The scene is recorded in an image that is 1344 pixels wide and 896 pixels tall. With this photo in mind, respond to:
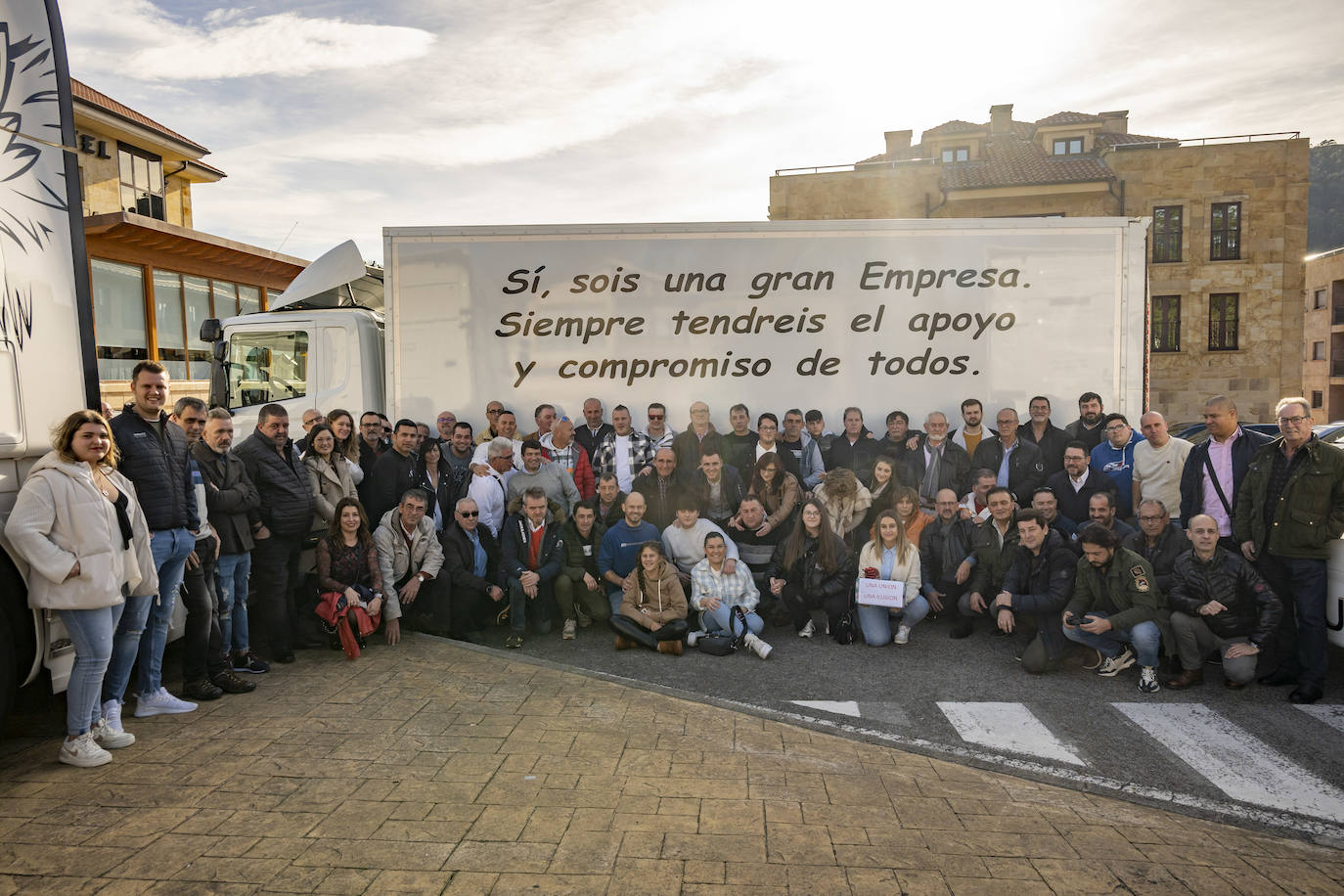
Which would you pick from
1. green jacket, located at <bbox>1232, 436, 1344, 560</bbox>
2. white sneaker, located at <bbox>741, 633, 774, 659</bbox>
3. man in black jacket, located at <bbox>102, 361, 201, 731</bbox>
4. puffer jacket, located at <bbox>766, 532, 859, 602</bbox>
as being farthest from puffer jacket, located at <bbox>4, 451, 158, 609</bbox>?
green jacket, located at <bbox>1232, 436, 1344, 560</bbox>

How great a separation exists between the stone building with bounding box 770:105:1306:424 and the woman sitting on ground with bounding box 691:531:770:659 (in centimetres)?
2466

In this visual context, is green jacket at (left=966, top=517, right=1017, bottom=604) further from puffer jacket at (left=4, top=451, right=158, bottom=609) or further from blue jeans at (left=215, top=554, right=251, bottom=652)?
puffer jacket at (left=4, top=451, right=158, bottom=609)

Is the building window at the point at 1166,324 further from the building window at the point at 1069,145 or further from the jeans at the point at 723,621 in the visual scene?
the jeans at the point at 723,621

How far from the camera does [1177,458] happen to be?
7488mm

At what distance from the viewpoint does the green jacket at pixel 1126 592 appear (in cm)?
626

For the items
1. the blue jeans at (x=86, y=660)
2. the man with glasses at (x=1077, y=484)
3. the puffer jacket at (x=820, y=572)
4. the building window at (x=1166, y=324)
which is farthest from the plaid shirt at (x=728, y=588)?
the building window at (x=1166, y=324)

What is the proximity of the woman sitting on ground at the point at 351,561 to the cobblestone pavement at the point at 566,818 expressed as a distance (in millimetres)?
1533

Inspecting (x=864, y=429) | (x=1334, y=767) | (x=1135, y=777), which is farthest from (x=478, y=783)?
(x=864, y=429)

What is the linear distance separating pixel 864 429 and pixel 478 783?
535 centimetres

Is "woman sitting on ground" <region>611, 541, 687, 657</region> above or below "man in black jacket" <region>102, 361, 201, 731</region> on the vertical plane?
below

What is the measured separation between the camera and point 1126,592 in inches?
252

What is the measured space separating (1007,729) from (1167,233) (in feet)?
104

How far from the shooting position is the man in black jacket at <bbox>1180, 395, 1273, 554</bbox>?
6.62 metres

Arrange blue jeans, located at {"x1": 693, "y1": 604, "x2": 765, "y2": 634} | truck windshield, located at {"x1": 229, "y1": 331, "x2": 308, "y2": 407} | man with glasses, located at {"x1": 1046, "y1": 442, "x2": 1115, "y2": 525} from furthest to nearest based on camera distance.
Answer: truck windshield, located at {"x1": 229, "y1": 331, "x2": 308, "y2": 407} → man with glasses, located at {"x1": 1046, "y1": 442, "x2": 1115, "y2": 525} → blue jeans, located at {"x1": 693, "y1": 604, "x2": 765, "y2": 634}
